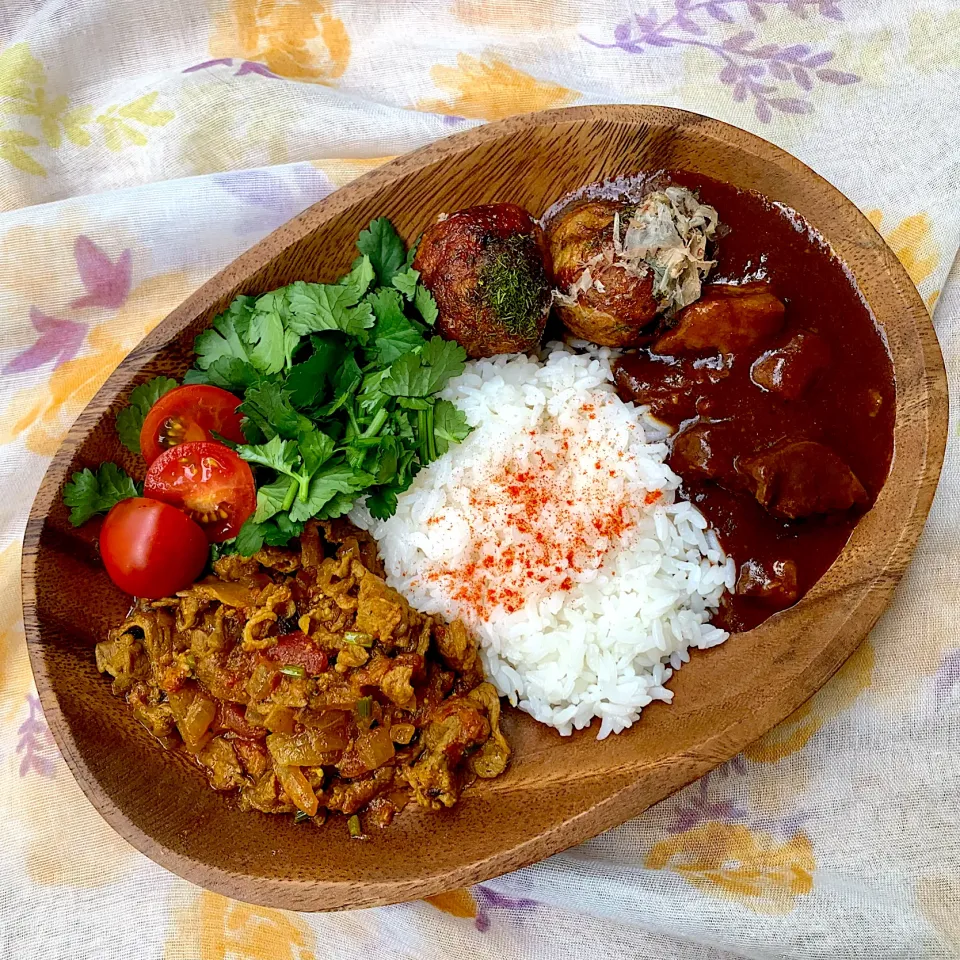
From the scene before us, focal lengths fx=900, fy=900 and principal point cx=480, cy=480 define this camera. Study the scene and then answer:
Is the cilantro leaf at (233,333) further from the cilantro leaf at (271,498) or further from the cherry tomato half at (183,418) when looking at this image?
the cilantro leaf at (271,498)

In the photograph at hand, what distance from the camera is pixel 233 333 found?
3.63 meters

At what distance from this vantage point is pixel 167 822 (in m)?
3.43

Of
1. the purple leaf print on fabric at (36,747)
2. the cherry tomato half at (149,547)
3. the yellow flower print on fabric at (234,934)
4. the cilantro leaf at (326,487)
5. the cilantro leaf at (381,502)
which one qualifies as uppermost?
the cilantro leaf at (326,487)

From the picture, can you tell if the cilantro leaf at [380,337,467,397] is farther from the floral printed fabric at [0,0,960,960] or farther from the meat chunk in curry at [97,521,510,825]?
the floral printed fabric at [0,0,960,960]

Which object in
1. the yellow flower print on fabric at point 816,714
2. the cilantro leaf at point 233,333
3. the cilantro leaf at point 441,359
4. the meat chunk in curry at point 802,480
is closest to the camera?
the meat chunk in curry at point 802,480

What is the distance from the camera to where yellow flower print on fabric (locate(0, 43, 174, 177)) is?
14.3 ft

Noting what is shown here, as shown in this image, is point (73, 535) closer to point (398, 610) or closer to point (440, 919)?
point (398, 610)

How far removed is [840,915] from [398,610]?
2.14 m

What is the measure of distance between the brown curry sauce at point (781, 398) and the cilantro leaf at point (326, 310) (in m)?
1.28

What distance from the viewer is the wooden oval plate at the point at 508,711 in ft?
10.8

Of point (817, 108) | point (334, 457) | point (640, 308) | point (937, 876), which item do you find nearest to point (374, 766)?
point (334, 457)

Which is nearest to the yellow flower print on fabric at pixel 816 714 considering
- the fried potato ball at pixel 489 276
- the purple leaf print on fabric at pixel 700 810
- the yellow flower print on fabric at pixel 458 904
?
the purple leaf print on fabric at pixel 700 810

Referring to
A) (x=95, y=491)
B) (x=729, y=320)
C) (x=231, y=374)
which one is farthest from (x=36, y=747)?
(x=729, y=320)

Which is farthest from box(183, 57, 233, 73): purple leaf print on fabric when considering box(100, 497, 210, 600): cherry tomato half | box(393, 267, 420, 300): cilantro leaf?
box(100, 497, 210, 600): cherry tomato half
